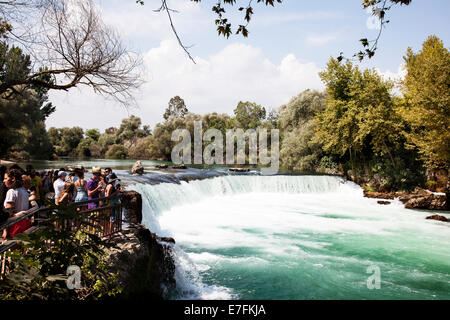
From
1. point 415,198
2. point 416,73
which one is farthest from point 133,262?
point 416,73

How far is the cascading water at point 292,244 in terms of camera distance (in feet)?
22.6

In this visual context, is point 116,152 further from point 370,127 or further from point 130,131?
point 370,127

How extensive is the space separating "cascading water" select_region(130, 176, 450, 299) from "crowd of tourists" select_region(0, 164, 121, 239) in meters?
2.35

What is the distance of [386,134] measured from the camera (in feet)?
69.9

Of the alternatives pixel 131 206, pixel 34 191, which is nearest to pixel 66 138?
pixel 34 191

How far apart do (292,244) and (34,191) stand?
298 inches

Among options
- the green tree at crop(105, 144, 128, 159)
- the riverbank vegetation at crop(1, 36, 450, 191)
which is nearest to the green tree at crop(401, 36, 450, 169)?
the riverbank vegetation at crop(1, 36, 450, 191)

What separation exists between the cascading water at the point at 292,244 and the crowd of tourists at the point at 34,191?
2347 mm

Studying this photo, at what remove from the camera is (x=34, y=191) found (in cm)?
729

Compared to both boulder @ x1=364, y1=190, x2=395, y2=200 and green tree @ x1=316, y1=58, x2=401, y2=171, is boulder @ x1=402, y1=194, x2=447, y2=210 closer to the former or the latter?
boulder @ x1=364, y1=190, x2=395, y2=200
